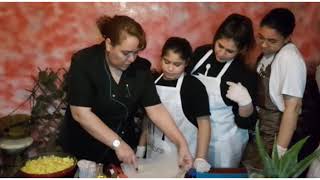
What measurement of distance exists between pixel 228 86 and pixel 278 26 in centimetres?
41

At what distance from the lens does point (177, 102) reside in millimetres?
2051

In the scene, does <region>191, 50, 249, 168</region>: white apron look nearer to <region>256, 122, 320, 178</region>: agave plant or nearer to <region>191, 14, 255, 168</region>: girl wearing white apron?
<region>191, 14, 255, 168</region>: girl wearing white apron

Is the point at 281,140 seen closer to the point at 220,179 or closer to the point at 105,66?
the point at 220,179

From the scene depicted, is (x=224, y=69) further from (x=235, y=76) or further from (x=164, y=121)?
(x=164, y=121)

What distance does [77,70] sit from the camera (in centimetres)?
183

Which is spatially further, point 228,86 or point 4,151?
point 4,151

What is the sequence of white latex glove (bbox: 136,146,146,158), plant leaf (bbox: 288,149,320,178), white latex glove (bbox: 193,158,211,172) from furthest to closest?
white latex glove (bbox: 136,146,146,158)
white latex glove (bbox: 193,158,211,172)
plant leaf (bbox: 288,149,320,178)

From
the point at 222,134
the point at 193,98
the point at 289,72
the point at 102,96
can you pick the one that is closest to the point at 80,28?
the point at 102,96

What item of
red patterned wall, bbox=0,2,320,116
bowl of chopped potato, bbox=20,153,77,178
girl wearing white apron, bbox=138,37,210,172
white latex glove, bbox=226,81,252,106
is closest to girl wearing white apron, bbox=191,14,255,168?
white latex glove, bbox=226,81,252,106

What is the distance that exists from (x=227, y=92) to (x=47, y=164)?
1.00 meters

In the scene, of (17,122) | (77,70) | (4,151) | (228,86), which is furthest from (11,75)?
Result: (228,86)

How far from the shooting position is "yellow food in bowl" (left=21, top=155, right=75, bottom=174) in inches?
66.4

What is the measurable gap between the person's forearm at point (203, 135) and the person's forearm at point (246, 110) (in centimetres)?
19

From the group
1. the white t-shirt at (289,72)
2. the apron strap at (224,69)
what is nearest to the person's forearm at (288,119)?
the white t-shirt at (289,72)
